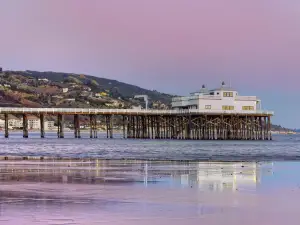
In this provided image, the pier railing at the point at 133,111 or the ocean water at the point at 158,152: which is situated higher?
the pier railing at the point at 133,111

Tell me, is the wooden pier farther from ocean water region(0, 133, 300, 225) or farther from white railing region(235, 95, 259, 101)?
ocean water region(0, 133, 300, 225)

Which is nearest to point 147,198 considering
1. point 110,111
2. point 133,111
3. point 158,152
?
point 158,152

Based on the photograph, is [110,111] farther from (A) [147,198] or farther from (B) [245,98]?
(A) [147,198]

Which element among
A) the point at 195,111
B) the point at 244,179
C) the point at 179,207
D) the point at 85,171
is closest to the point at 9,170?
the point at 85,171

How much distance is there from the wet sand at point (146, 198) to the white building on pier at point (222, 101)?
85.0m

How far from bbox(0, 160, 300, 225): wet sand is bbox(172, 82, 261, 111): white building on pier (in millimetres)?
85034

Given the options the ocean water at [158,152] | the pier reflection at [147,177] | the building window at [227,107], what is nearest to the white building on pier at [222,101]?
the building window at [227,107]

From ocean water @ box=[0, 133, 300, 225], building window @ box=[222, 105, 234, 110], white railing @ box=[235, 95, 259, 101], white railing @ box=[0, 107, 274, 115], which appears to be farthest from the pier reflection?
white railing @ box=[235, 95, 259, 101]

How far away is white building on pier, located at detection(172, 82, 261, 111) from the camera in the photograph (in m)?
116

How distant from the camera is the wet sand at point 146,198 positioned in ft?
56.6

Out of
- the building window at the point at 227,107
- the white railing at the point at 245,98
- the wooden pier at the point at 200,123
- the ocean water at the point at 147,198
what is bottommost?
the ocean water at the point at 147,198

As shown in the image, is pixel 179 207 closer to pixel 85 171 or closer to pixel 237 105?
pixel 85 171

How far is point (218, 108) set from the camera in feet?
381

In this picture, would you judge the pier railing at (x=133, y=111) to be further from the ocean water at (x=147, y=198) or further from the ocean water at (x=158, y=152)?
the ocean water at (x=147, y=198)
